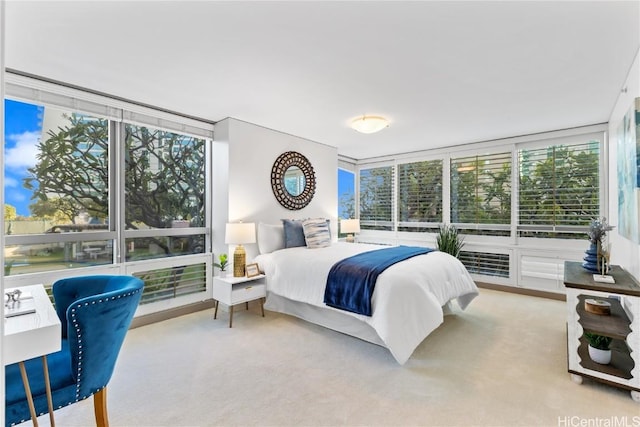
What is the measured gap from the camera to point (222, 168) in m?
3.84

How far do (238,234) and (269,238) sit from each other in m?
0.59

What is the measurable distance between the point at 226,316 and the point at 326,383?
5.95 feet

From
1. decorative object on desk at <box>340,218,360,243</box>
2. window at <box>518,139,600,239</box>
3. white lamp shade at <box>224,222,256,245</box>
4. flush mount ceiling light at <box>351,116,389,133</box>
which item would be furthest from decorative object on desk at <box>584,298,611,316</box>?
decorative object on desk at <box>340,218,360,243</box>

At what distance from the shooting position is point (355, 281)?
110 inches

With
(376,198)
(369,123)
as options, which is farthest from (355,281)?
(376,198)

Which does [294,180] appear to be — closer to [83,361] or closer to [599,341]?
[83,361]

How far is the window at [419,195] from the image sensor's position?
543 cm

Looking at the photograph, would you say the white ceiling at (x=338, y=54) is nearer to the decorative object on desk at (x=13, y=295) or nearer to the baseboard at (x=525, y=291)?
the decorative object on desk at (x=13, y=295)

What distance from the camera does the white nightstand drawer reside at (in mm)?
3291

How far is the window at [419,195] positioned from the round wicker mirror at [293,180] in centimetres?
→ 195

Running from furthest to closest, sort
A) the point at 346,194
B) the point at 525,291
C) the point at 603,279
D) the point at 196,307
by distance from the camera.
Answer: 1. the point at 346,194
2. the point at 525,291
3. the point at 196,307
4. the point at 603,279

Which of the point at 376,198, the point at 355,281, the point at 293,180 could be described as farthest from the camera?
the point at 376,198

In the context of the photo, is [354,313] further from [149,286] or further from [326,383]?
[149,286]

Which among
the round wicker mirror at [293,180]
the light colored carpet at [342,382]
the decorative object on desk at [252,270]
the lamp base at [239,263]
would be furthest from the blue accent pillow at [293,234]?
the light colored carpet at [342,382]
